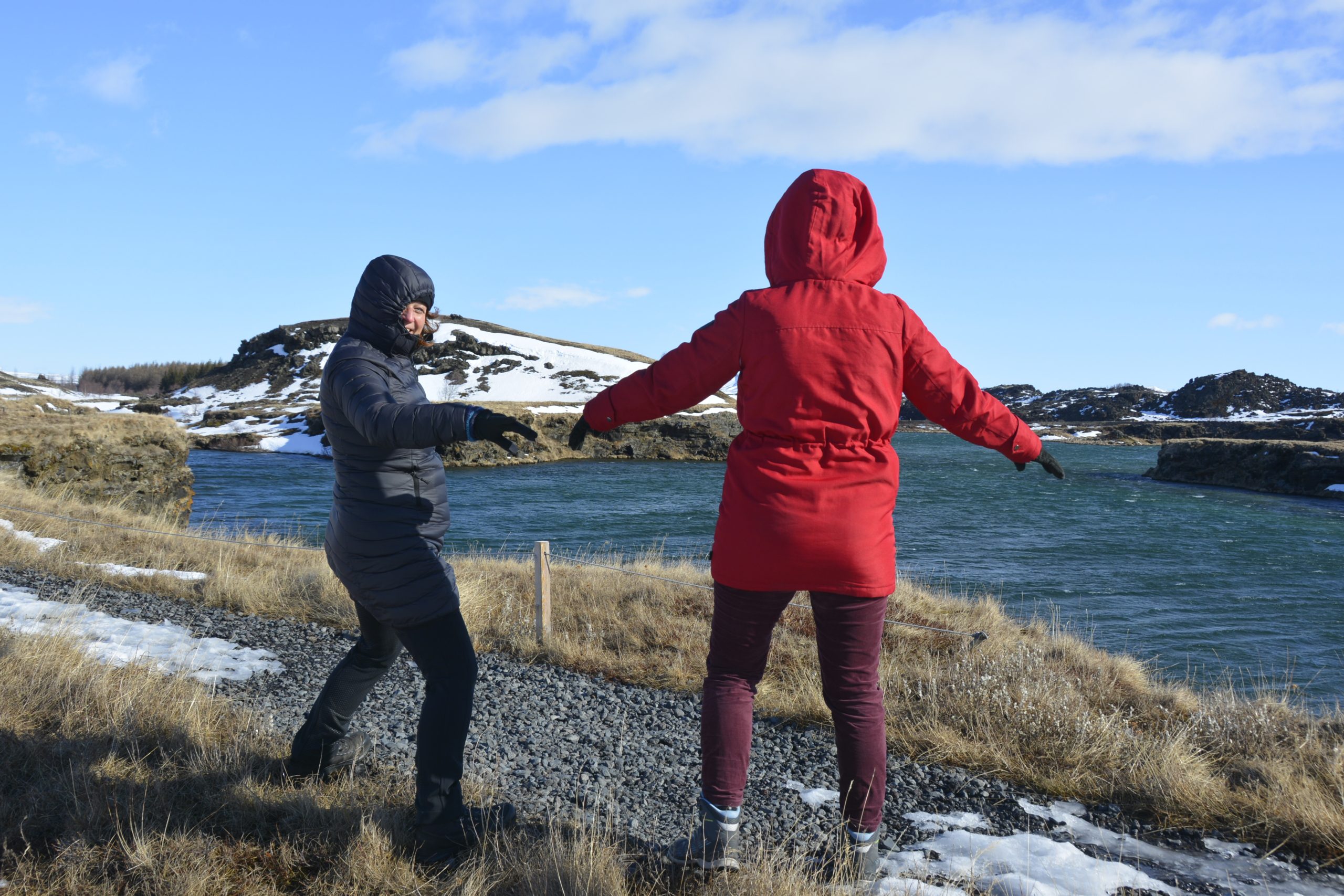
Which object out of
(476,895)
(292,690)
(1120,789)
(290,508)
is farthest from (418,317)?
(290,508)

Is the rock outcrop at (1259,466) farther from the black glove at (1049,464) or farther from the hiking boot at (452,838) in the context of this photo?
the hiking boot at (452,838)

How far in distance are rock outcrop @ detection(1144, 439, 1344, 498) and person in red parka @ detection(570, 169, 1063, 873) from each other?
43.2m

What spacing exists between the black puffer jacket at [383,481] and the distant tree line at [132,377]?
308 feet

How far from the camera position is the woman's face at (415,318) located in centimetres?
274

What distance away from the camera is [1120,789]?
3891 millimetres

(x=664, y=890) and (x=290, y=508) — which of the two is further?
(x=290, y=508)

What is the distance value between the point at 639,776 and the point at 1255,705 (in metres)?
3.81

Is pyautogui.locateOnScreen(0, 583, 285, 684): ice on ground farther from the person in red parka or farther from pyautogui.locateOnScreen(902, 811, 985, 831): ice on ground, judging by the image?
pyautogui.locateOnScreen(902, 811, 985, 831): ice on ground

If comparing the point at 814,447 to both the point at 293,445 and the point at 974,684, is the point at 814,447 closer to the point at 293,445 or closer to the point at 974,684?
the point at 974,684

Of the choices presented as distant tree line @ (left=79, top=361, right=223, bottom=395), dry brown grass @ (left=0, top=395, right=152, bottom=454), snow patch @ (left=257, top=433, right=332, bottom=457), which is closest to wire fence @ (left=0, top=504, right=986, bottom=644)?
dry brown grass @ (left=0, top=395, right=152, bottom=454)

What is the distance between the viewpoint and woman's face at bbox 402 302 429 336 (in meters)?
2.74

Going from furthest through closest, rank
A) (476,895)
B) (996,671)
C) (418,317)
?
1. (996,671)
2. (418,317)
3. (476,895)

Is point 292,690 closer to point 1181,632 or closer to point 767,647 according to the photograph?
point 767,647

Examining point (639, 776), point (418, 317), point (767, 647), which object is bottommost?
point (639, 776)
